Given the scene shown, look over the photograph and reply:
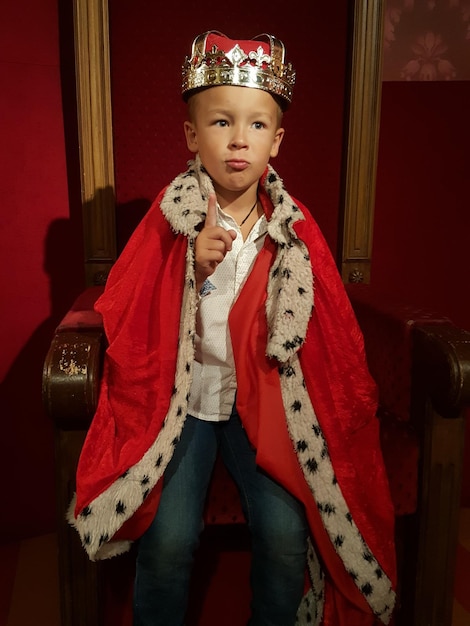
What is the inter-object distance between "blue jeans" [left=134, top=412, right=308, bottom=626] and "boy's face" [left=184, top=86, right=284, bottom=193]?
1.46 ft

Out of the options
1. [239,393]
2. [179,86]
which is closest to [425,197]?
[179,86]

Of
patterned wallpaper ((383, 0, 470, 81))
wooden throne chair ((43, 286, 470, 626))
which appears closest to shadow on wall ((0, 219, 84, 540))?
wooden throne chair ((43, 286, 470, 626))

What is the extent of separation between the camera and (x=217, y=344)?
94 centimetres

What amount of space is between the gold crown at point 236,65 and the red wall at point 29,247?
0.57 metres

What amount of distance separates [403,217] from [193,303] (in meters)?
0.93

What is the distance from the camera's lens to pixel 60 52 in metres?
1.35

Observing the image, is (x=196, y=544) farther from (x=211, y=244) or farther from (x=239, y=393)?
(x=211, y=244)

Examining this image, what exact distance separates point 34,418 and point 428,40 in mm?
1475

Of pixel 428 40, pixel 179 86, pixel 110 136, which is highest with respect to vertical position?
pixel 428 40

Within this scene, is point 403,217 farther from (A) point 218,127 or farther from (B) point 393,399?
(A) point 218,127

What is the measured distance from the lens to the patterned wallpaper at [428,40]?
158 cm

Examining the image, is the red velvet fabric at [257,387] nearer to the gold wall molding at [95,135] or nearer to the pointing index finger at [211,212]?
the pointing index finger at [211,212]

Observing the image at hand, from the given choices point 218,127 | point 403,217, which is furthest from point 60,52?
point 403,217

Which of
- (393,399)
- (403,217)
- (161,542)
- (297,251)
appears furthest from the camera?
(403,217)
